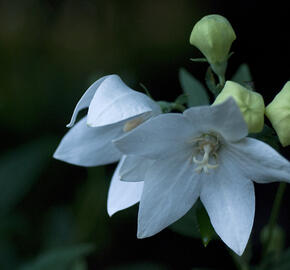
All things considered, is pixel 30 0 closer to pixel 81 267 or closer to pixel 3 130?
pixel 3 130

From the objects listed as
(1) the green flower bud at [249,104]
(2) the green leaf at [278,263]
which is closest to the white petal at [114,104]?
(1) the green flower bud at [249,104]

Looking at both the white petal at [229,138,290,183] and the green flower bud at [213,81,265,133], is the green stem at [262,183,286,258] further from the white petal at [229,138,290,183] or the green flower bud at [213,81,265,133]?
the green flower bud at [213,81,265,133]

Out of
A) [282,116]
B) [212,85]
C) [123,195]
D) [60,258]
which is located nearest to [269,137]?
[282,116]

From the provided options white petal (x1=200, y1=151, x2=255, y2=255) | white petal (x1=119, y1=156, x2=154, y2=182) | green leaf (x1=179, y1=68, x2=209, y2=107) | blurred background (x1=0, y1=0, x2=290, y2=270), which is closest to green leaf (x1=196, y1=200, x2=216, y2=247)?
white petal (x1=200, y1=151, x2=255, y2=255)

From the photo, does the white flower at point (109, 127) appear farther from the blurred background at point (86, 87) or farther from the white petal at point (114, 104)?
the blurred background at point (86, 87)

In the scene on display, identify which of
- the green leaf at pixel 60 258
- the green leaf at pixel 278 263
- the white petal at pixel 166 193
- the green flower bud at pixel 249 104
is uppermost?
the green flower bud at pixel 249 104
